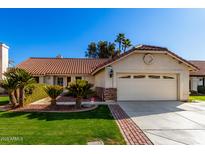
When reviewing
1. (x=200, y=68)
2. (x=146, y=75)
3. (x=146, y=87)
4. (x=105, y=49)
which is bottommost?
(x=146, y=87)

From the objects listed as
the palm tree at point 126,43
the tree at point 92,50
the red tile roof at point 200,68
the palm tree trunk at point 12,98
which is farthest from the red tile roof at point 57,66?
the tree at point 92,50

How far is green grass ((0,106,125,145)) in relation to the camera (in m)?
6.33

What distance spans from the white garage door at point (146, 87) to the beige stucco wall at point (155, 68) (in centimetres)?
48

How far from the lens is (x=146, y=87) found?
16.8m

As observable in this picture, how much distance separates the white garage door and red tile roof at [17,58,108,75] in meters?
10.8

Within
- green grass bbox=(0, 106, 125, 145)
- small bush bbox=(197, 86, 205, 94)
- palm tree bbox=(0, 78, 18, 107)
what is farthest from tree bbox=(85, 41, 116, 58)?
green grass bbox=(0, 106, 125, 145)

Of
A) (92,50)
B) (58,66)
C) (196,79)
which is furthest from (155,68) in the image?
(92,50)

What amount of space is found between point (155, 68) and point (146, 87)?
5.76 ft

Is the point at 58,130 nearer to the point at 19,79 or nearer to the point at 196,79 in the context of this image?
the point at 19,79

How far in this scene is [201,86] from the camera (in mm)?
27938

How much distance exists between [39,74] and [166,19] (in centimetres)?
1838

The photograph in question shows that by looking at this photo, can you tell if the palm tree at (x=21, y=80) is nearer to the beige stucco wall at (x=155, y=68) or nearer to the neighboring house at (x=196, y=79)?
the beige stucco wall at (x=155, y=68)

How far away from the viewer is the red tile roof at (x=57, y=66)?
26.7 metres
